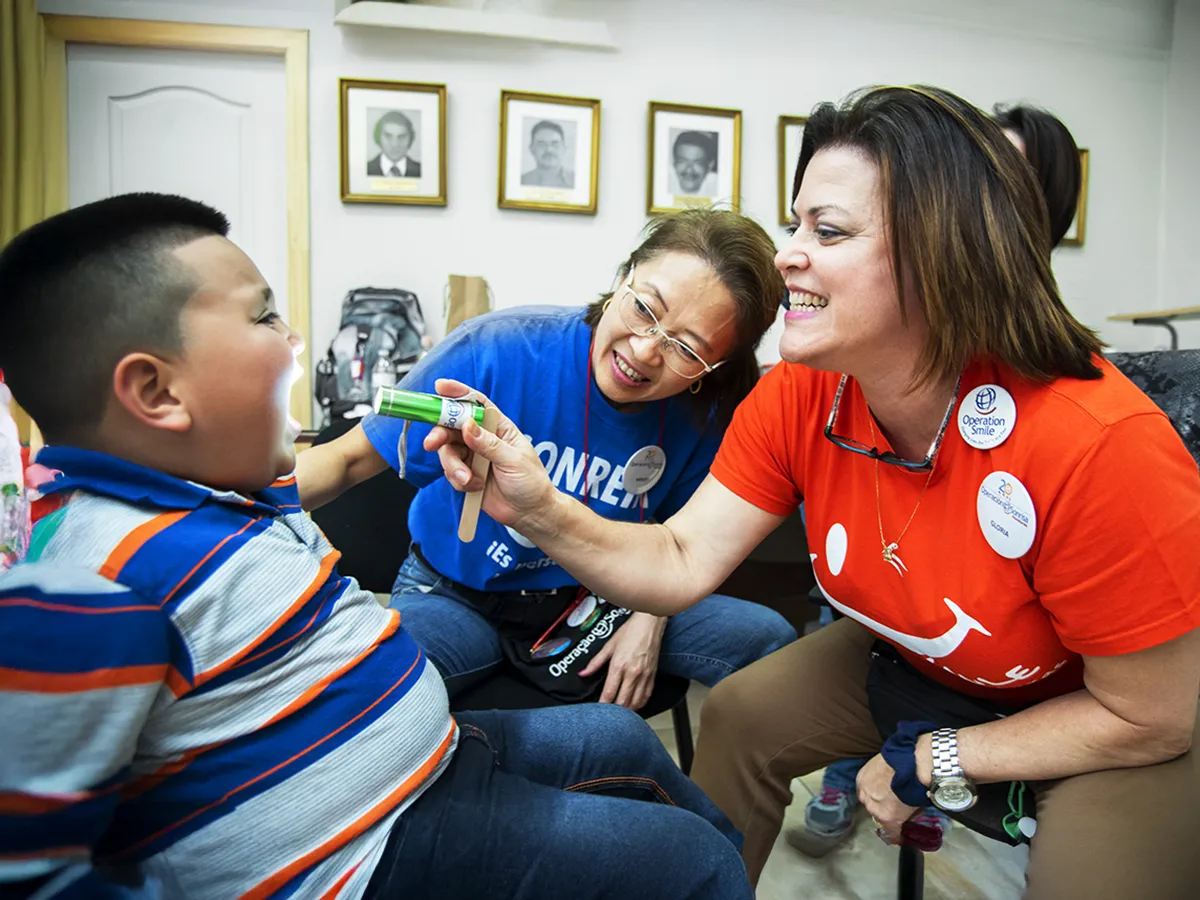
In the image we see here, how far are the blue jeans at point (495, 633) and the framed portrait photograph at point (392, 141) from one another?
6.95ft

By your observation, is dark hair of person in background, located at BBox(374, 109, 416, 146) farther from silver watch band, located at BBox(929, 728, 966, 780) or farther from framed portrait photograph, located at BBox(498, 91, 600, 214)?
silver watch band, located at BBox(929, 728, 966, 780)

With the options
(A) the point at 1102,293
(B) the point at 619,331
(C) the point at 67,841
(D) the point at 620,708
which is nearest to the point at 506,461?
(D) the point at 620,708

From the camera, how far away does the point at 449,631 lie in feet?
4.21

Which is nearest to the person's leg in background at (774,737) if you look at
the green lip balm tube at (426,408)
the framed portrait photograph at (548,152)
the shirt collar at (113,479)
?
the green lip balm tube at (426,408)

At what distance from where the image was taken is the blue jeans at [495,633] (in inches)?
49.9

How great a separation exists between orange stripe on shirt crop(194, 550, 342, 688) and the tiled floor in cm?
123

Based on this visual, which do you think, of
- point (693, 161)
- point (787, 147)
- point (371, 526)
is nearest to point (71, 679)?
point (371, 526)

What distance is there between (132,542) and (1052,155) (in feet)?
6.12

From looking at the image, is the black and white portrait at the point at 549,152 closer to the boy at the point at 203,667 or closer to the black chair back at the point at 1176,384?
the black chair back at the point at 1176,384

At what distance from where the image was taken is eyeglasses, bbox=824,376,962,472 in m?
1.00

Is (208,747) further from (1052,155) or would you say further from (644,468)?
(1052,155)

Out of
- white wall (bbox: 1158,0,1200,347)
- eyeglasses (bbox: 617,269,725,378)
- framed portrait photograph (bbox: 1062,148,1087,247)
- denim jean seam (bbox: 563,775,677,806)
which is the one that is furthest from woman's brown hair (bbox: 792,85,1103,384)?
white wall (bbox: 1158,0,1200,347)

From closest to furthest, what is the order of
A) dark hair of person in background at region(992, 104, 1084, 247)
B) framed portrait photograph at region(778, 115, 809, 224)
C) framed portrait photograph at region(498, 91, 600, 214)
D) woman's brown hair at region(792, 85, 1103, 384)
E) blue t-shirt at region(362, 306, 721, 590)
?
woman's brown hair at region(792, 85, 1103, 384)
blue t-shirt at region(362, 306, 721, 590)
dark hair of person in background at region(992, 104, 1084, 247)
framed portrait photograph at region(498, 91, 600, 214)
framed portrait photograph at region(778, 115, 809, 224)

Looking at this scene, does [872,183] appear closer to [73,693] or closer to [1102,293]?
[73,693]
